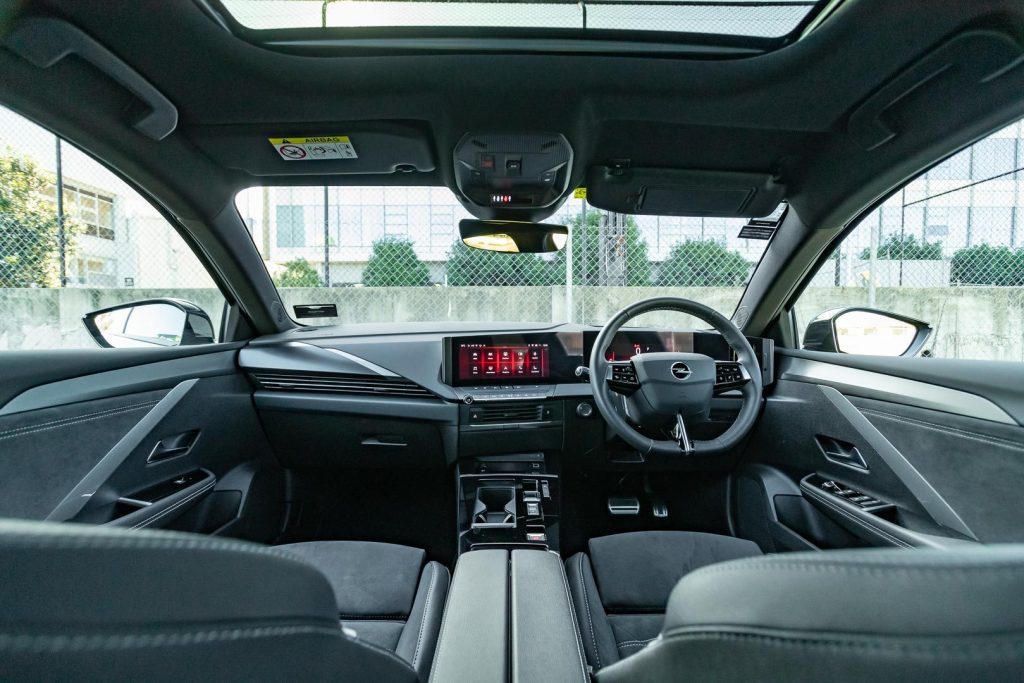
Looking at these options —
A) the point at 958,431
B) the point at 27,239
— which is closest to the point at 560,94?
the point at 958,431

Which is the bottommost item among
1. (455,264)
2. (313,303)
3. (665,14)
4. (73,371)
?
(73,371)

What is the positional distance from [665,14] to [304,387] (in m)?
2.39

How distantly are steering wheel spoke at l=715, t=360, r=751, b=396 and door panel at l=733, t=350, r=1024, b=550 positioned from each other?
409mm

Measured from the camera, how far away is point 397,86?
6.52 ft

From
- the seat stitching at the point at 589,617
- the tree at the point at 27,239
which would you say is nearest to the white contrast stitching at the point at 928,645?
the seat stitching at the point at 589,617

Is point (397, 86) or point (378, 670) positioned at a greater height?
point (397, 86)

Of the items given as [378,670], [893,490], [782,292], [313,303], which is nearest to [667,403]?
[893,490]

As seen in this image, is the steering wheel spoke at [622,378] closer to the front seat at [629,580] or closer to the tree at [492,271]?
the front seat at [629,580]

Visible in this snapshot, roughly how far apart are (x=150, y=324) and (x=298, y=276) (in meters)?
0.85

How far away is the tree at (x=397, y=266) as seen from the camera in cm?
327

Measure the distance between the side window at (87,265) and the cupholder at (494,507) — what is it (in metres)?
1.69

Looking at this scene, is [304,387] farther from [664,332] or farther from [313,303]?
[664,332]

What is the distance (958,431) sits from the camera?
1.69 metres

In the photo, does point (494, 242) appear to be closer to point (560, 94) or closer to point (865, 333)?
point (560, 94)
